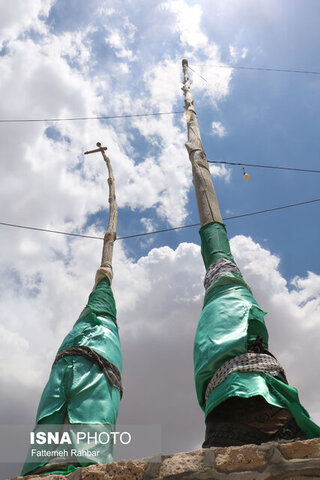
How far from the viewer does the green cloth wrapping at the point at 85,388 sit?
110 inches

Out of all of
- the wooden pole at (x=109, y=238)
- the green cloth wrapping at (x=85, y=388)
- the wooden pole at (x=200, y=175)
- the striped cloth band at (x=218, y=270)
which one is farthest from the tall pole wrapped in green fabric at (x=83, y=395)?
the wooden pole at (x=200, y=175)

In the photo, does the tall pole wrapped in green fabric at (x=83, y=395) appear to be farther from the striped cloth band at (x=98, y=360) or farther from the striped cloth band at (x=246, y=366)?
the striped cloth band at (x=246, y=366)

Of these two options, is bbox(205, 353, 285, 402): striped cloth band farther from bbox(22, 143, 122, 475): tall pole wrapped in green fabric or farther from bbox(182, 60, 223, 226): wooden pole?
bbox(182, 60, 223, 226): wooden pole

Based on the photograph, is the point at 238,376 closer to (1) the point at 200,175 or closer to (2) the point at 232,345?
(2) the point at 232,345

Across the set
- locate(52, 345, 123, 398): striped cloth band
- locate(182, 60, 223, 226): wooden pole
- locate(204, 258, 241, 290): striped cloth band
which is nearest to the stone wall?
locate(52, 345, 123, 398): striped cloth band

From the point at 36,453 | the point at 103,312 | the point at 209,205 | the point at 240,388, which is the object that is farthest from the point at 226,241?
the point at 36,453

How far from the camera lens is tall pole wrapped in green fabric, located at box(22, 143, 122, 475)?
8.23 ft

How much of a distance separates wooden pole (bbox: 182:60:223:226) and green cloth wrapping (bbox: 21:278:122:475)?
1439 mm

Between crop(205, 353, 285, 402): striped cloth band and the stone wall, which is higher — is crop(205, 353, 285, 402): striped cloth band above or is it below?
above

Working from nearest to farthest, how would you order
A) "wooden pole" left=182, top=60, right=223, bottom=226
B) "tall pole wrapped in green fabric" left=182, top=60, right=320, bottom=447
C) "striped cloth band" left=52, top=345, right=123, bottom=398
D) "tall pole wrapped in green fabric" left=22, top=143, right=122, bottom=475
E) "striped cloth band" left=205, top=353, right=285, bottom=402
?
"tall pole wrapped in green fabric" left=182, top=60, right=320, bottom=447 → "striped cloth band" left=205, top=353, right=285, bottom=402 → "tall pole wrapped in green fabric" left=22, top=143, right=122, bottom=475 → "striped cloth band" left=52, top=345, right=123, bottom=398 → "wooden pole" left=182, top=60, right=223, bottom=226

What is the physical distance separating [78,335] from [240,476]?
223 cm

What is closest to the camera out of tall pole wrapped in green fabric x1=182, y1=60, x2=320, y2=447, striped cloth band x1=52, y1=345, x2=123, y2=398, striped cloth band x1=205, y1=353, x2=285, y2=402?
tall pole wrapped in green fabric x1=182, y1=60, x2=320, y2=447

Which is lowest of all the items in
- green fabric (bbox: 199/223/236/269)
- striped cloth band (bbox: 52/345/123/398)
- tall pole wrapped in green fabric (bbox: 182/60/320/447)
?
tall pole wrapped in green fabric (bbox: 182/60/320/447)

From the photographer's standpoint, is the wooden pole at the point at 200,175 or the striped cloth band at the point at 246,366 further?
the wooden pole at the point at 200,175
